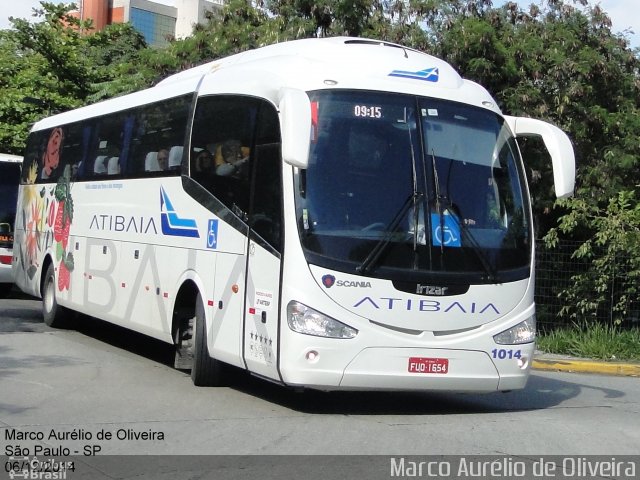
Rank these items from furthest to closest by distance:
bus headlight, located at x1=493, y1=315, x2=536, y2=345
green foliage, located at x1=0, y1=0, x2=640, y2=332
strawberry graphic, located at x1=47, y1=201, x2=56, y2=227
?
green foliage, located at x1=0, y1=0, x2=640, y2=332
strawberry graphic, located at x1=47, y1=201, x2=56, y2=227
bus headlight, located at x1=493, y1=315, x2=536, y2=345

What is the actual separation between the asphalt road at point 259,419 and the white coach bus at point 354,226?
46cm

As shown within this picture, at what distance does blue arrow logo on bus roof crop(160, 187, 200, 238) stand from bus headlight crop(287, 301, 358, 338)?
2.49 metres

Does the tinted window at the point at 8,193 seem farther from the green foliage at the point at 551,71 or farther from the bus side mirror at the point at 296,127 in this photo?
the bus side mirror at the point at 296,127

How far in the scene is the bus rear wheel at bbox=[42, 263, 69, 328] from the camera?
1594cm

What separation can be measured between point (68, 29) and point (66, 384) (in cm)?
2285

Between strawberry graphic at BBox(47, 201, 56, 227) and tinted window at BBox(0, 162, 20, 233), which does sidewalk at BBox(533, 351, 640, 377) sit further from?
tinted window at BBox(0, 162, 20, 233)

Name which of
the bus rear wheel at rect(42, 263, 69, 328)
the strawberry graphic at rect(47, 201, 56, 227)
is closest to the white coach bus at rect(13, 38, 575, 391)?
the bus rear wheel at rect(42, 263, 69, 328)

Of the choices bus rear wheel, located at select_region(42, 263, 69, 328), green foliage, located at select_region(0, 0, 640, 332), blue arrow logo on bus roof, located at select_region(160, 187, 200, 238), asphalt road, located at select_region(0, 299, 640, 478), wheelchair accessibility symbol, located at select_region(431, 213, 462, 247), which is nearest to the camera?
asphalt road, located at select_region(0, 299, 640, 478)

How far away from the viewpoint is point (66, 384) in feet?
34.4

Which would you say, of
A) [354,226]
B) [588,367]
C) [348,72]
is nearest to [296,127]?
[354,226]

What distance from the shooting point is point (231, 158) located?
33.9 feet

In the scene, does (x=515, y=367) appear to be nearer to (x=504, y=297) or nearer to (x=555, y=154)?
(x=504, y=297)

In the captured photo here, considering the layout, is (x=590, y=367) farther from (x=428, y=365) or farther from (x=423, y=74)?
(x=423, y=74)

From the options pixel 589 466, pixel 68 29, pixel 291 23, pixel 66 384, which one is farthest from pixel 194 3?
pixel 589 466
